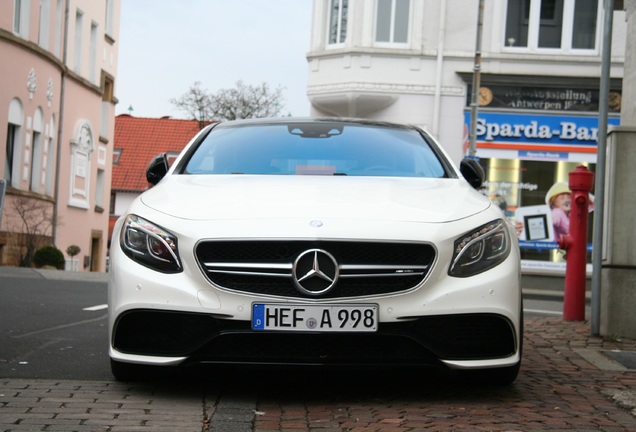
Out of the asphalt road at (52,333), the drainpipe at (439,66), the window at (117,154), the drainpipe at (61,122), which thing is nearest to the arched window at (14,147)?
the drainpipe at (61,122)

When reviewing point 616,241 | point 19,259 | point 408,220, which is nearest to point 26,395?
point 408,220

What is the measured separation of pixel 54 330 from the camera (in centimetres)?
901

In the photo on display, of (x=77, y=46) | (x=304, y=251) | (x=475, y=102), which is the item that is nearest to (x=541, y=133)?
(x=475, y=102)

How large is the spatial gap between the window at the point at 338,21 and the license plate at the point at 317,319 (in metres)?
22.3

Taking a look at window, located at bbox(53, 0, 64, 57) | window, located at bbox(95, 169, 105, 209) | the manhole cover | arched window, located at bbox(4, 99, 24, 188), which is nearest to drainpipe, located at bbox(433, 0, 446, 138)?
arched window, located at bbox(4, 99, 24, 188)

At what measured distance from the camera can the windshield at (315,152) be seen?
696cm

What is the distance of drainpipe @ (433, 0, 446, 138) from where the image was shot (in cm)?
2617

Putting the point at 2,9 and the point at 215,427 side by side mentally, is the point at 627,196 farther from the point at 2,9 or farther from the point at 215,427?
the point at 2,9

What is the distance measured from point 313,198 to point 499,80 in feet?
68.1

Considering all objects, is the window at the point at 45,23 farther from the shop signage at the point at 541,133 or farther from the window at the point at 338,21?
the shop signage at the point at 541,133

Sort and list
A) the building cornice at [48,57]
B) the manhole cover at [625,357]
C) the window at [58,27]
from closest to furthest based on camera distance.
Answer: the manhole cover at [625,357] → the building cornice at [48,57] → the window at [58,27]

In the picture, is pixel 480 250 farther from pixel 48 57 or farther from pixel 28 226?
pixel 48 57

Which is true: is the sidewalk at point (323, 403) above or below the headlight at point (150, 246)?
below

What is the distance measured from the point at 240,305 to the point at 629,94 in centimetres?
596
